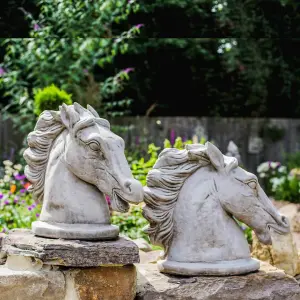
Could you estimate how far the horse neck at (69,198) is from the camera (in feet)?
10.1

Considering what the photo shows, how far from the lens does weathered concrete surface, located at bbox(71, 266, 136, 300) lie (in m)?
3.01

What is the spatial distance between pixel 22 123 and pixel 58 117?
719cm

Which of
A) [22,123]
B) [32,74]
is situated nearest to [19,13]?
[32,74]

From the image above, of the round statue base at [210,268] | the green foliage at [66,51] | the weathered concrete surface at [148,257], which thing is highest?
the green foliage at [66,51]

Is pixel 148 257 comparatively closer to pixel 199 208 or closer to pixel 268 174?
pixel 199 208

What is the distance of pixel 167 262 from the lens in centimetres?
330

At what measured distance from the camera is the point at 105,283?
9.99ft

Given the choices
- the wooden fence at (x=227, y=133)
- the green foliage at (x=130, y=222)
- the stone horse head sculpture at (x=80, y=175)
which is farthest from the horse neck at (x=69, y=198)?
the wooden fence at (x=227, y=133)

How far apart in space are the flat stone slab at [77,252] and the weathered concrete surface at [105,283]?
60 mm

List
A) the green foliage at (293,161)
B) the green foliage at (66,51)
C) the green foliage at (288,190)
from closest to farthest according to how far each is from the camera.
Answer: the green foliage at (288,190) → the green foliage at (66,51) → the green foliage at (293,161)

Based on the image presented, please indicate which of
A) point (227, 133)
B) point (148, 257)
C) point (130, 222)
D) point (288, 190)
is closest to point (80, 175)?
point (148, 257)

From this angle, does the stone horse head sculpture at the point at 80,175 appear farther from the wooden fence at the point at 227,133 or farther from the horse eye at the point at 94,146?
the wooden fence at the point at 227,133

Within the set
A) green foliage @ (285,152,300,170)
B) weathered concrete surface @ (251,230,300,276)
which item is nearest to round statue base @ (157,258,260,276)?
weathered concrete surface @ (251,230,300,276)

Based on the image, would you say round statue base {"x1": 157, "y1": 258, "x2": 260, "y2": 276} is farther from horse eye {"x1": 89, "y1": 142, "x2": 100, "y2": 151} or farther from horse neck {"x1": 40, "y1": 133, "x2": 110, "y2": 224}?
horse eye {"x1": 89, "y1": 142, "x2": 100, "y2": 151}
